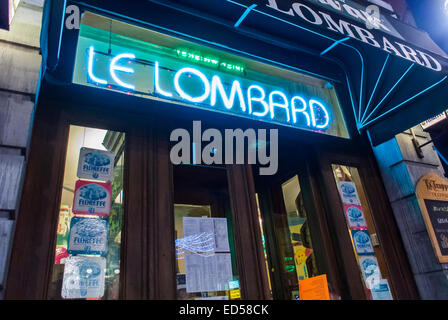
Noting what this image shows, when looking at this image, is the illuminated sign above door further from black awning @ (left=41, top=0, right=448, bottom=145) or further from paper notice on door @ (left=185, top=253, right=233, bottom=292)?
paper notice on door @ (left=185, top=253, right=233, bottom=292)

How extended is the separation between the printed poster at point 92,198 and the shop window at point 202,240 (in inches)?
23.5

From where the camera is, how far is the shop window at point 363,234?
11.1ft

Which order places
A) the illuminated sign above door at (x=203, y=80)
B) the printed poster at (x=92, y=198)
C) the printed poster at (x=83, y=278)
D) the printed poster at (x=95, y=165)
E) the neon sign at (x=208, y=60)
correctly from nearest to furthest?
the printed poster at (x=83, y=278) → the printed poster at (x=92, y=198) → the printed poster at (x=95, y=165) → the illuminated sign above door at (x=203, y=80) → the neon sign at (x=208, y=60)

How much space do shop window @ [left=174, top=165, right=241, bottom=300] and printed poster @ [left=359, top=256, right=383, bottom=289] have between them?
1470 mm

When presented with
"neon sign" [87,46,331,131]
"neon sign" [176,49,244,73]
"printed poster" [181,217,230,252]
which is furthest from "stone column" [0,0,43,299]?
"neon sign" [176,49,244,73]

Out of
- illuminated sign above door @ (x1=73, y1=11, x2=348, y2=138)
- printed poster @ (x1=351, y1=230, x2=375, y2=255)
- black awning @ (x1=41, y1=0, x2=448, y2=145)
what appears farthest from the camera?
printed poster @ (x1=351, y1=230, x2=375, y2=255)

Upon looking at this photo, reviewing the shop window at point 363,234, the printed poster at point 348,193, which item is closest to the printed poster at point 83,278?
the shop window at point 363,234

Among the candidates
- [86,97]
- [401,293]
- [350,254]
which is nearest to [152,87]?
[86,97]

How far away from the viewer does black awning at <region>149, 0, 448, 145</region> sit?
2806mm

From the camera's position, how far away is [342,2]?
11.0ft

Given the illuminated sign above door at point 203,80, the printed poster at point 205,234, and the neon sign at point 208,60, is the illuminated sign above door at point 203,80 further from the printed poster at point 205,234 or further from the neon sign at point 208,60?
the printed poster at point 205,234
